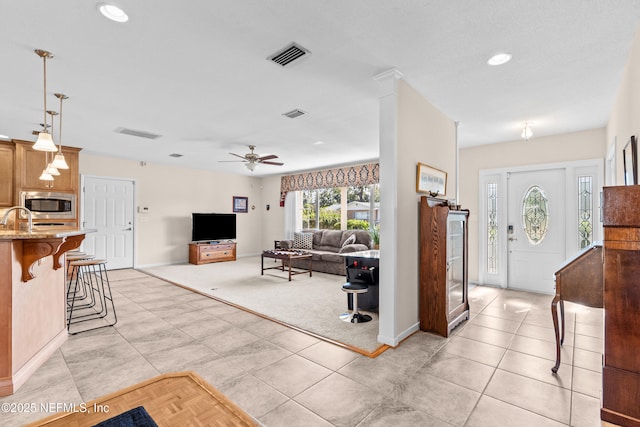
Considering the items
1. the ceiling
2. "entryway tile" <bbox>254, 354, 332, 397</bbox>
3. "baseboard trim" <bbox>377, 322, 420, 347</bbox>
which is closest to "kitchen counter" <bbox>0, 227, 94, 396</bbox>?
the ceiling

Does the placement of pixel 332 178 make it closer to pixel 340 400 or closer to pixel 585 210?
pixel 585 210

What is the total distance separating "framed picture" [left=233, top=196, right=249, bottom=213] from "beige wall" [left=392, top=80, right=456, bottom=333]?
6.58m

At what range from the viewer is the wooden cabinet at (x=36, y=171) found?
4.96 metres

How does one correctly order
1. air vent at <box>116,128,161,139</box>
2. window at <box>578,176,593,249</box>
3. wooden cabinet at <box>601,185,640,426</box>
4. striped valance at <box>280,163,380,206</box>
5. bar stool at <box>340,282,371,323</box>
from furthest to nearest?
striped valance at <box>280,163,380,206</box> → air vent at <box>116,128,161,139</box> → window at <box>578,176,593,249</box> → bar stool at <box>340,282,371,323</box> → wooden cabinet at <box>601,185,640,426</box>

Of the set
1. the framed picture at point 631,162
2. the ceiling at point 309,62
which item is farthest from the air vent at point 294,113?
the framed picture at point 631,162

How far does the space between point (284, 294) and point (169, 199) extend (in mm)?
4605

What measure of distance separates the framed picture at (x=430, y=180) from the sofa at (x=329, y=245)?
2919mm

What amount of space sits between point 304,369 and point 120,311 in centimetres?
279

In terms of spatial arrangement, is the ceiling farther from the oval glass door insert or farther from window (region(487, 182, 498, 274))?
window (region(487, 182, 498, 274))

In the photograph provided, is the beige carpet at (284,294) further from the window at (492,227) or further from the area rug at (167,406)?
the window at (492,227)

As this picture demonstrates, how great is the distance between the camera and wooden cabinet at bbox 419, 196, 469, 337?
3029 millimetres

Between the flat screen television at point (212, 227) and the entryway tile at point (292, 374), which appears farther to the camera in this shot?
the flat screen television at point (212, 227)

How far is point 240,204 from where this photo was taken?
8984mm

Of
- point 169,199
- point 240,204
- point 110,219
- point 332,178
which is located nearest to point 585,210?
point 332,178
